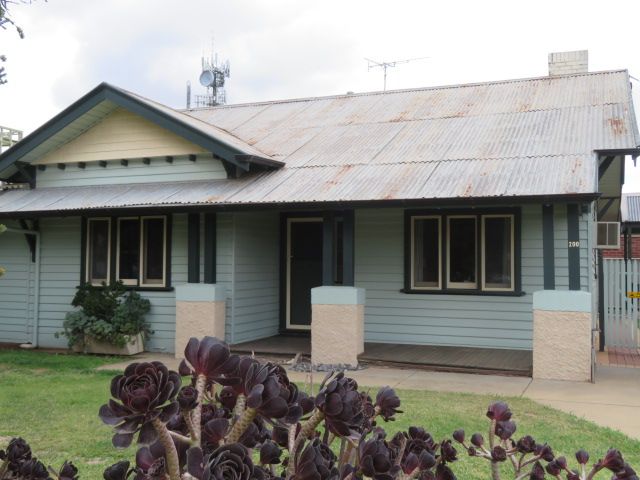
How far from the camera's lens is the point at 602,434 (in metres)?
6.13

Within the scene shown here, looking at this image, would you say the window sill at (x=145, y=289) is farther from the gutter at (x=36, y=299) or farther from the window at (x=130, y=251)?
the gutter at (x=36, y=299)

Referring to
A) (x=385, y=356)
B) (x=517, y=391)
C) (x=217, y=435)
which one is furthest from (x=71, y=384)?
(x=217, y=435)

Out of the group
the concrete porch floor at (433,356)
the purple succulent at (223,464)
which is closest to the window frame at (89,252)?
the concrete porch floor at (433,356)

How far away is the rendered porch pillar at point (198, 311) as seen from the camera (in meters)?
10.9

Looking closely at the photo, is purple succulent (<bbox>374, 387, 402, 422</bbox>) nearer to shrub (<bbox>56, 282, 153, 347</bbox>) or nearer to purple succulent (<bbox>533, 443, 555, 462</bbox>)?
purple succulent (<bbox>533, 443, 555, 462</bbox>)

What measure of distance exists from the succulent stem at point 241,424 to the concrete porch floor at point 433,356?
839cm

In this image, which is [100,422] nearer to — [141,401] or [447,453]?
[447,453]

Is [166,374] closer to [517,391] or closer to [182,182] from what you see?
[517,391]

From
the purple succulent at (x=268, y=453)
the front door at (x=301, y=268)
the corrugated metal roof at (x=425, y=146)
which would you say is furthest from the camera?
the front door at (x=301, y=268)

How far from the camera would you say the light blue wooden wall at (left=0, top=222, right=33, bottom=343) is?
13.2 metres

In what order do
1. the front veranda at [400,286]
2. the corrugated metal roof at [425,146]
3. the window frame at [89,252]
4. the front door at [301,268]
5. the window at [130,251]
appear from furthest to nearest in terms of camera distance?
the front door at [301,268] < the window frame at [89,252] < the window at [130,251] < the front veranda at [400,286] < the corrugated metal roof at [425,146]

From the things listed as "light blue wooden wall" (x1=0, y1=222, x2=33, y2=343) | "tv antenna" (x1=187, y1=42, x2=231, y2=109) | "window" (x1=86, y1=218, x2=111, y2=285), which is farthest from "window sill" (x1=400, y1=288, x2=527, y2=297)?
"tv antenna" (x1=187, y1=42, x2=231, y2=109)

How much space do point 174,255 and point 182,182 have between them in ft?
4.49

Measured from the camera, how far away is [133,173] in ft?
42.1
